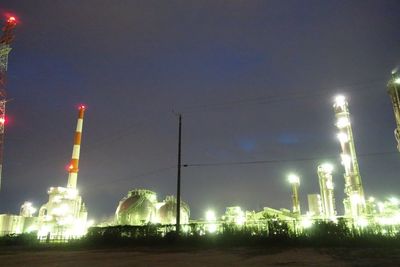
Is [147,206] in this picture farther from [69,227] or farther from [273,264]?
[273,264]

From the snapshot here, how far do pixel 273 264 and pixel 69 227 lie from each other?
56.3m

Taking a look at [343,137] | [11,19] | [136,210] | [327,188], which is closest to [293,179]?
[327,188]

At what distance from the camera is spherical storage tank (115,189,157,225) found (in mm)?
55438

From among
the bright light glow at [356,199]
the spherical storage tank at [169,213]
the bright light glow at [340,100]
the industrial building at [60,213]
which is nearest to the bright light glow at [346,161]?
the bright light glow at [356,199]

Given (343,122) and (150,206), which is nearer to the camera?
(343,122)

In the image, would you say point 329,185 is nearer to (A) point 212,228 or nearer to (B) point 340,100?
(B) point 340,100

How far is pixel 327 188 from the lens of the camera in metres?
51.2

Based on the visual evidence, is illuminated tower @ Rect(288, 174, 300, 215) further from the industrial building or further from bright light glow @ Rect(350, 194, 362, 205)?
the industrial building

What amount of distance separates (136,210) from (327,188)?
35.5 m

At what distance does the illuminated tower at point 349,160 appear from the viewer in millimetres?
37594

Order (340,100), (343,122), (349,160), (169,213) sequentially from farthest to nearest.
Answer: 1. (169,213)
2. (340,100)
3. (343,122)
4. (349,160)

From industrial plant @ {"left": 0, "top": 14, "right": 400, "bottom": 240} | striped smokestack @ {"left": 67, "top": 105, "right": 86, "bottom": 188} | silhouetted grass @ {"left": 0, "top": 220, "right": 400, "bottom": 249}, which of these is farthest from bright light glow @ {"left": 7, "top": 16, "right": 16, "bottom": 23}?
silhouetted grass @ {"left": 0, "top": 220, "right": 400, "bottom": 249}

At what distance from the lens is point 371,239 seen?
17.2 meters

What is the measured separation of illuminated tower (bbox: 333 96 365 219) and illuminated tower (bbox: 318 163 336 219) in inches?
346
